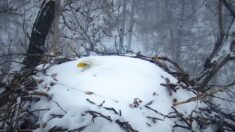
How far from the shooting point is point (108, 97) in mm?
2363

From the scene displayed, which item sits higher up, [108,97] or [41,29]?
[41,29]

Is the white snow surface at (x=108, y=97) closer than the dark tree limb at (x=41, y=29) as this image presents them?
Yes

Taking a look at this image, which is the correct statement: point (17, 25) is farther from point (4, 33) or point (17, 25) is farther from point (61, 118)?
point (61, 118)

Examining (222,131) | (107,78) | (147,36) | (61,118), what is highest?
(107,78)

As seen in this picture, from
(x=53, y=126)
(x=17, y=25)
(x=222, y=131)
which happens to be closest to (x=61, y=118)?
(x=53, y=126)

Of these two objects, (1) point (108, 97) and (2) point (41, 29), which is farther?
(2) point (41, 29)

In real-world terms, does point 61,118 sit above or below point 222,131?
above

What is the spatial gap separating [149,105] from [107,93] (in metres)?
0.29

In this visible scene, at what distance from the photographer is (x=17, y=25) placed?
32656mm

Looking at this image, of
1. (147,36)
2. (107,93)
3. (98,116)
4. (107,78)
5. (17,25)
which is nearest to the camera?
(98,116)

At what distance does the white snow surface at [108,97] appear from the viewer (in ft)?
7.43

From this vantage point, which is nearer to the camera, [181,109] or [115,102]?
[115,102]

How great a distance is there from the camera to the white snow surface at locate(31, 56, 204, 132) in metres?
2.27

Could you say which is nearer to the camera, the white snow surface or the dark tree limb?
the white snow surface
